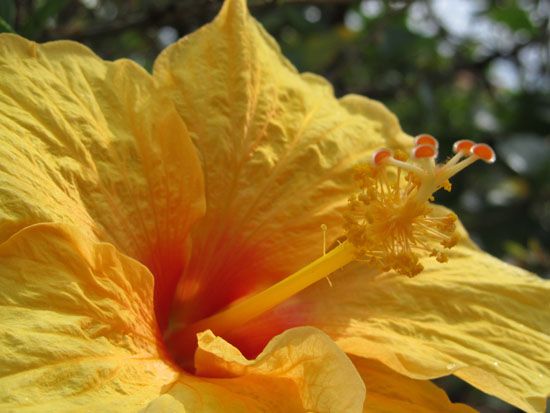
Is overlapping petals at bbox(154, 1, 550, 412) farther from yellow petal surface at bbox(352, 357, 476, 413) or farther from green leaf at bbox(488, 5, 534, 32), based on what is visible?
green leaf at bbox(488, 5, 534, 32)

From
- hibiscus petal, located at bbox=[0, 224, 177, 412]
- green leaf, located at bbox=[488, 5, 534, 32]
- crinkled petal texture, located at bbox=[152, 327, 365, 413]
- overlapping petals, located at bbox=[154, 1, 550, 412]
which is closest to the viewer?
hibiscus petal, located at bbox=[0, 224, 177, 412]

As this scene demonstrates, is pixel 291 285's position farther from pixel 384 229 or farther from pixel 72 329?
pixel 72 329

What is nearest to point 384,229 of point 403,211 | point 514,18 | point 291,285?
point 403,211

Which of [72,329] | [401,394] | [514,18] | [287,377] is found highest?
[514,18]

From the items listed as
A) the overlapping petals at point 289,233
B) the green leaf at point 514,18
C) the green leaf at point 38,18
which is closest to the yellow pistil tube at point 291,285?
the overlapping petals at point 289,233

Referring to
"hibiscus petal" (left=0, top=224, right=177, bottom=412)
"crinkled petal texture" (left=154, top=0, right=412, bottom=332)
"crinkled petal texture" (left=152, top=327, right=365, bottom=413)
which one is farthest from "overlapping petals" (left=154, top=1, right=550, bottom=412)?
"hibiscus petal" (left=0, top=224, right=177, bottom=412)

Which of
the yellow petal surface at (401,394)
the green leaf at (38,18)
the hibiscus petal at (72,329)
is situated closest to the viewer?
the hibiscus petal at (72,329)

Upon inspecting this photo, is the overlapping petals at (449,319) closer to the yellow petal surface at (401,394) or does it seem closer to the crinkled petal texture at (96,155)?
the yellow petal surface at (401,394)
